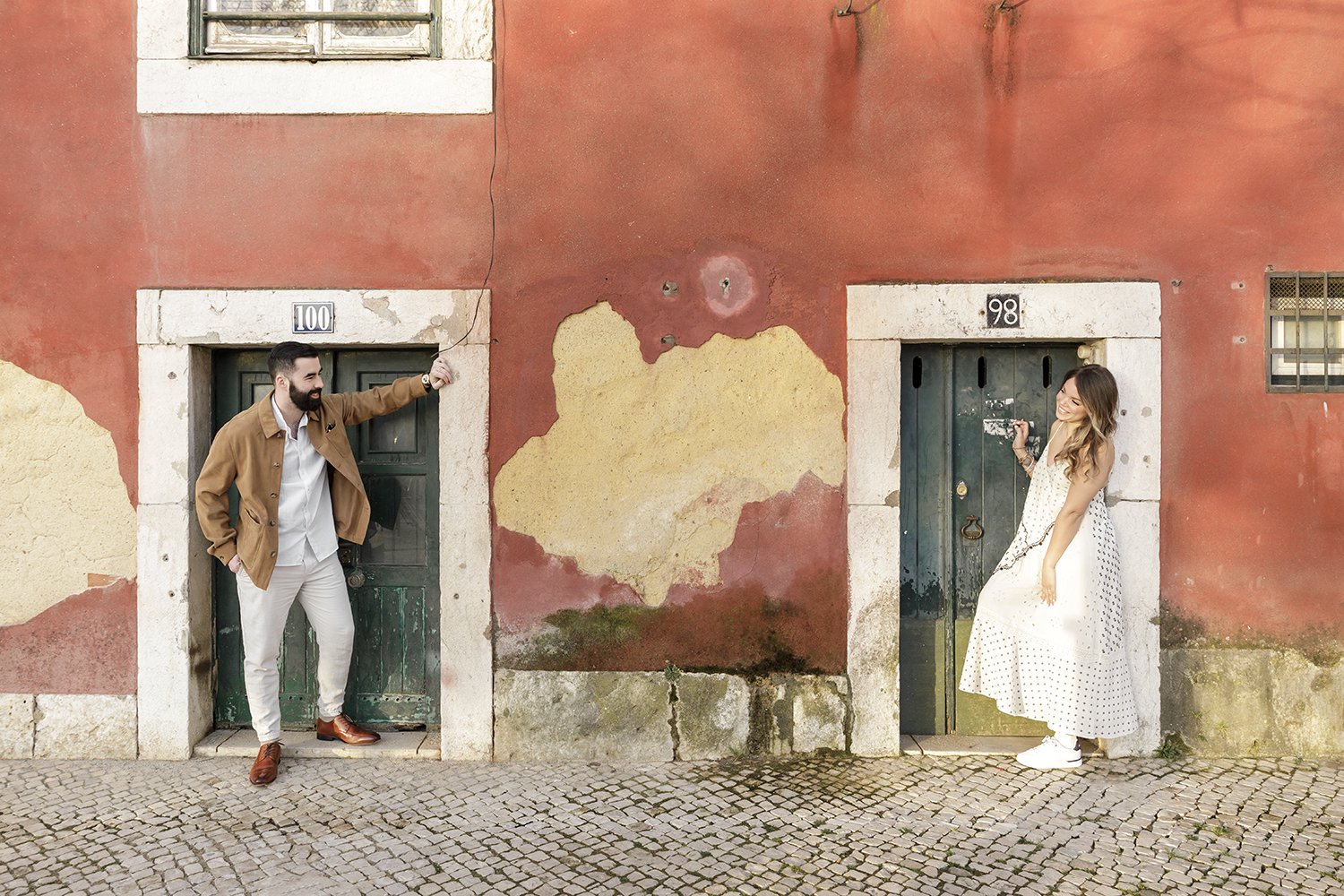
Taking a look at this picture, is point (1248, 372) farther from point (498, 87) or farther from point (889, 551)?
point (498, 87)

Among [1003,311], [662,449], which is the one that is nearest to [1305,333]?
[1003,311]

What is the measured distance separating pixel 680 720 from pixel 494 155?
106 inches

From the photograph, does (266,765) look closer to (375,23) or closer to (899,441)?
(899,441)

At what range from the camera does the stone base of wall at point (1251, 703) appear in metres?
3.83

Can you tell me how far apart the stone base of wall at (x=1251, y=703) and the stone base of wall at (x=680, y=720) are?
4.93ft

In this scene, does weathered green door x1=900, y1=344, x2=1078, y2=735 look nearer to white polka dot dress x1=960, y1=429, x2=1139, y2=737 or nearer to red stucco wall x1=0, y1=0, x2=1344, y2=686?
white polka dot dress x1=960, y1=429, x2=1139, y2=737

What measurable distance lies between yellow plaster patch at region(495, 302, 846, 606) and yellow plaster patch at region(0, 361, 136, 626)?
70.0 inches

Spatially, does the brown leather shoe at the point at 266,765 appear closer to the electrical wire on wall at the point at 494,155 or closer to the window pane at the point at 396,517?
the window pane at the point at 396,517

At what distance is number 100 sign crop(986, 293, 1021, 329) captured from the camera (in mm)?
3846

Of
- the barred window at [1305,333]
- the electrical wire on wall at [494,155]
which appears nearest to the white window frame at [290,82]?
the electrical wire on wall at [494,155]

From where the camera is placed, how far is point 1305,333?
391cm

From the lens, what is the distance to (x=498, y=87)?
3.88 metres

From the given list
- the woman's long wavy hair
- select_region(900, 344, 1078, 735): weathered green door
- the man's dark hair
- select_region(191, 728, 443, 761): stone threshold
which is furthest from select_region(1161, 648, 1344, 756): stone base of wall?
the man's dark hair

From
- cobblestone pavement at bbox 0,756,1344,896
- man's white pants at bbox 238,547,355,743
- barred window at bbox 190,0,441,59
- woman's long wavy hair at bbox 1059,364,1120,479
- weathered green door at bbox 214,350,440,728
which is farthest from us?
weathered green door at bbox 214,350,440,728
